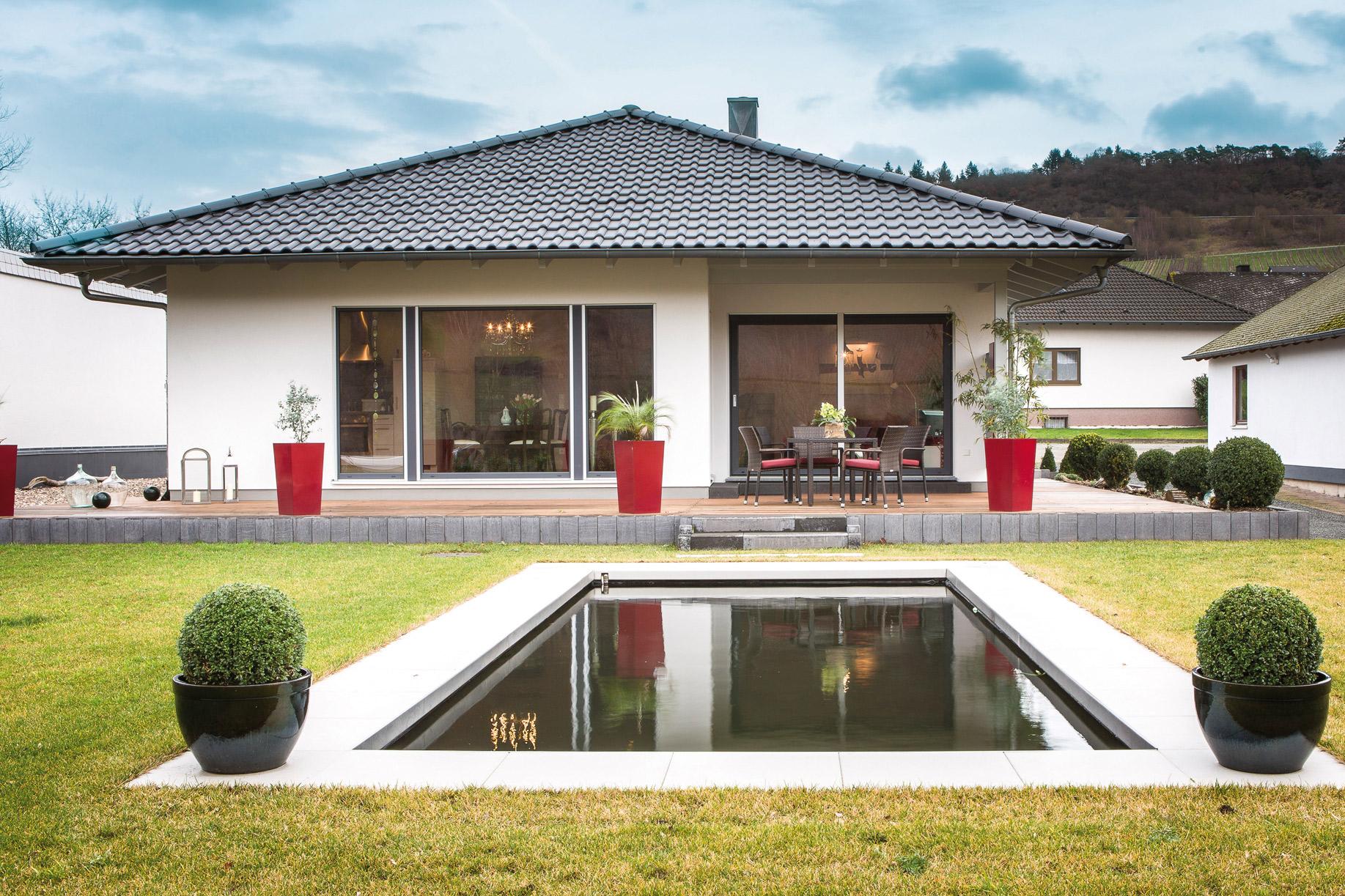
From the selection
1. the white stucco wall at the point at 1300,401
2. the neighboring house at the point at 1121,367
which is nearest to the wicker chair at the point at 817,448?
the white stucco wall at the point at 1300,401

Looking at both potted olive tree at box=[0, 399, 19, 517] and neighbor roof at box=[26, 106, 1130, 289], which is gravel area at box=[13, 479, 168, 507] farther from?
neighbor roof at box=[26, 106, 1130, 289]

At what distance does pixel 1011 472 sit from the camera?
10.5 meters

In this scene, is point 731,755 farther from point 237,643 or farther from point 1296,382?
point 1296,382

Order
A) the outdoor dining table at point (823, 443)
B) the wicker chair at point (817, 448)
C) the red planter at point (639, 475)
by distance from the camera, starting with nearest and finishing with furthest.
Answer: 1. the red planter at point (639, 475)
2. the outdoor dining table at point (823, 443)
3. the wicker chair at point (817, 448)

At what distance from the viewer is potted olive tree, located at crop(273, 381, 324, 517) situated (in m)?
10.6

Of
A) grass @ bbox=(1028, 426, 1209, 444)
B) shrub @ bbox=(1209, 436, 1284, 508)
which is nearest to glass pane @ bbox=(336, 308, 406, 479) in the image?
shrub @ bbox=(1209, 436, 1284, 508)

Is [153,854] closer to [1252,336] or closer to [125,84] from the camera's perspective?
[1252,336]

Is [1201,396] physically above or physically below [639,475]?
above

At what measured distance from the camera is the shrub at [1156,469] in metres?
14.1

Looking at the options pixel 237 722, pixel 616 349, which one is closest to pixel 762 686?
pixel 237 722

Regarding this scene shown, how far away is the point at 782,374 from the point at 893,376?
4.50ft

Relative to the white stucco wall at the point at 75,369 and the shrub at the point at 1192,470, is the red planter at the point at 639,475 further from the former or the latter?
the white stucco wall at the point at 75,369

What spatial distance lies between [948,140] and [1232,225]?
39215 millimetres

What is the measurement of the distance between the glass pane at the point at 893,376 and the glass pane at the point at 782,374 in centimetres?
27
